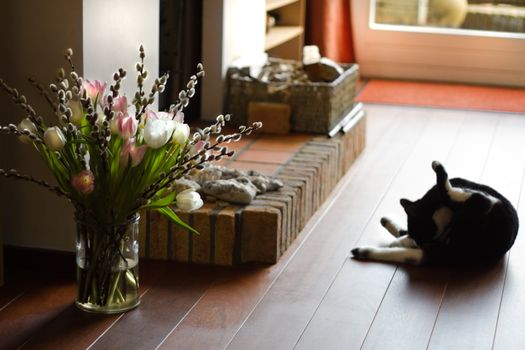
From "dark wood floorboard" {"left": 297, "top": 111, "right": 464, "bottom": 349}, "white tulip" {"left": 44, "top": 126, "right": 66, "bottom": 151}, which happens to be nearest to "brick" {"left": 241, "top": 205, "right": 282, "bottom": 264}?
"dark wood floorboard" {"left": 297, "top": 111, "right": 464, "bottom": 349}

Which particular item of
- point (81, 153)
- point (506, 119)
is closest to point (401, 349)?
point (81, 153)

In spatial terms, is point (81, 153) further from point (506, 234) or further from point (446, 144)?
point (446, 144)

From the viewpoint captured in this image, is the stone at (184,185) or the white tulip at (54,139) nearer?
the white tulip at (54,139)

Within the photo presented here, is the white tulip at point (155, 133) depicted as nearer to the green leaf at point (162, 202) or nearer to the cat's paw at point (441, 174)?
the green leaf at point (162, 202)

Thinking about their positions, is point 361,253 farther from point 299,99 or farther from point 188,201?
point 299,99

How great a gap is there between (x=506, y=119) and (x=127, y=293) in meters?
3.24

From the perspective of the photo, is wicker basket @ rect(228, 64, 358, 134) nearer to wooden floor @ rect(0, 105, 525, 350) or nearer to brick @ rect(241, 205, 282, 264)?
wooden floor @ rect(0, 105, 525, 350)

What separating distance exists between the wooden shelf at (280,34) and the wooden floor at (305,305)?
189cm

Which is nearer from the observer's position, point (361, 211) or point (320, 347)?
point (320, 347)

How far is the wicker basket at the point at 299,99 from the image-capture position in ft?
13.9

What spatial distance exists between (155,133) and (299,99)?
1776 mm

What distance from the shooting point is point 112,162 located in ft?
8.60

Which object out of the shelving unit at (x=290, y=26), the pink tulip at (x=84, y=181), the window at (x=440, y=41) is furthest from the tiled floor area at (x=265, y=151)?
the window at (x=440, y=41)

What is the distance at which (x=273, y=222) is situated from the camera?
3.13 meters
